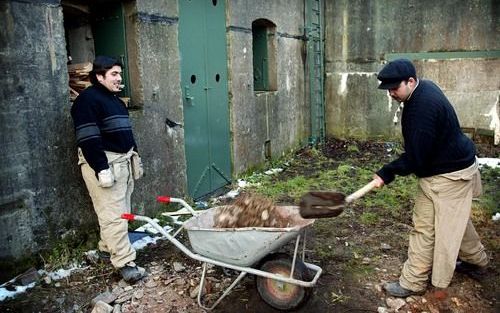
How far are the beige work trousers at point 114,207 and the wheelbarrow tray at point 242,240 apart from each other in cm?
91

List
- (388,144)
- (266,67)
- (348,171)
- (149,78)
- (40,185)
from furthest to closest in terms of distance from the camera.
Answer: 1. (388,144)
2. (266,67)
3. (348,171)
4. (149,78)
5. (40,185)

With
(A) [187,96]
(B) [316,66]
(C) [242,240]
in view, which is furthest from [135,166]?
(B) [316,66]

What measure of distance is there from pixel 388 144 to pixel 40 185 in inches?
310

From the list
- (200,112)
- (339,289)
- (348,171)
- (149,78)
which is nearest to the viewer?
(339,289)

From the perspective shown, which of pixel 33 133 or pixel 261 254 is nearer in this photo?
pixel 261 254

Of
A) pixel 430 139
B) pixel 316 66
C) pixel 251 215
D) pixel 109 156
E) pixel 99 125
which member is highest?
pixel 316 66

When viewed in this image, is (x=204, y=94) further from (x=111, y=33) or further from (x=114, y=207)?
(x=114, y=207)

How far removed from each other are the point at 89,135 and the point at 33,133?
67cm

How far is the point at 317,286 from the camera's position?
4.00 metres

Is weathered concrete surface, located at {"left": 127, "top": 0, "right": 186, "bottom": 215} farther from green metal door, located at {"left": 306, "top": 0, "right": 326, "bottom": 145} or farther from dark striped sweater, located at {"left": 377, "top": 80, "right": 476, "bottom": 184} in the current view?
green metal door, located at {"left": 306, "top": 0, "right": 326, "bottom": 145}

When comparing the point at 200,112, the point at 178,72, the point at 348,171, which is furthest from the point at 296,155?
the point at 178,72

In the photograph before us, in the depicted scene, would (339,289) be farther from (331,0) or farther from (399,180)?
(331,0)

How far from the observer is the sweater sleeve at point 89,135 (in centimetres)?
388

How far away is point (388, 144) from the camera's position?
1027cm
